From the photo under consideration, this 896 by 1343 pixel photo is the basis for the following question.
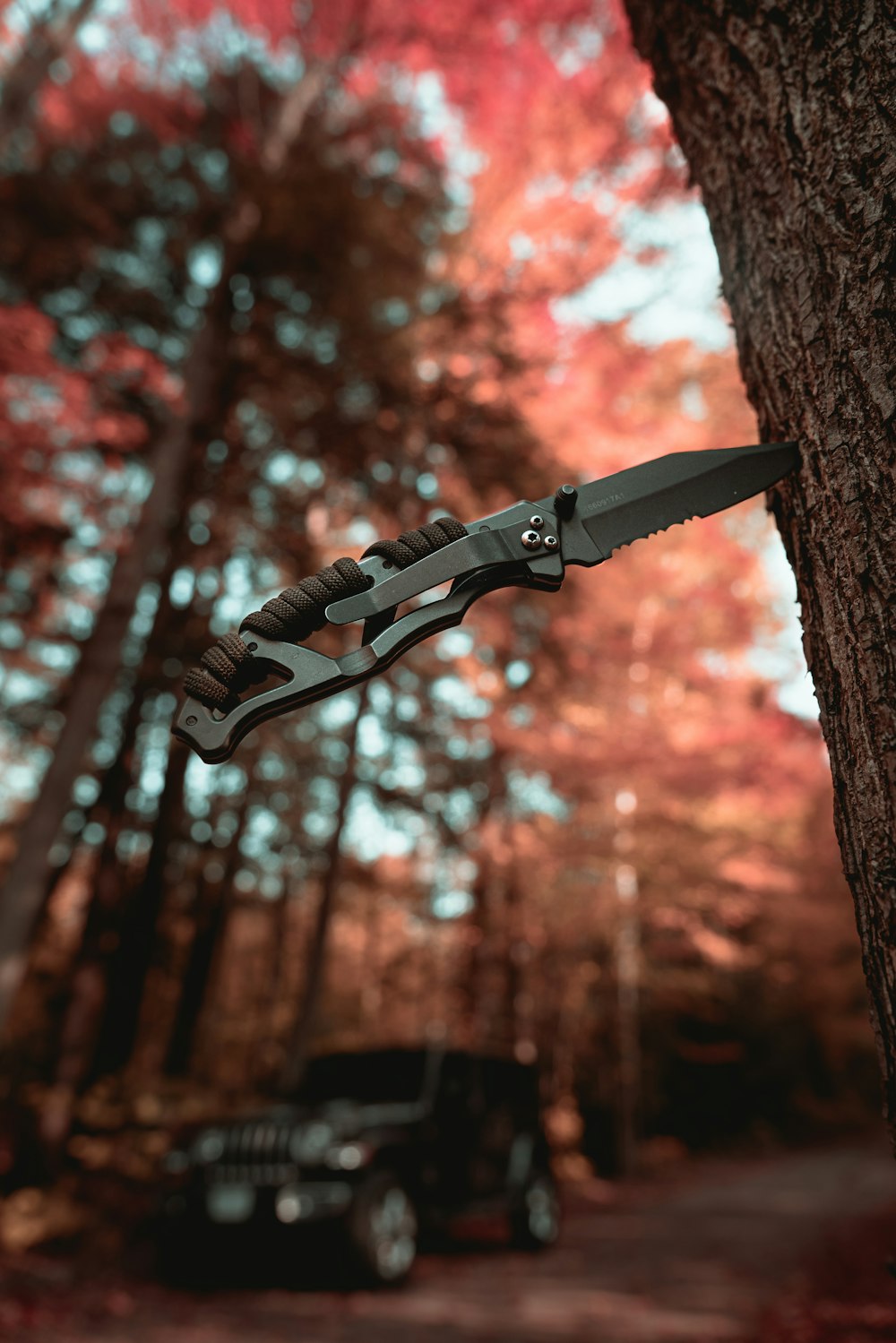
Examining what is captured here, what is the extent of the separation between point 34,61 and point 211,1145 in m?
9.72

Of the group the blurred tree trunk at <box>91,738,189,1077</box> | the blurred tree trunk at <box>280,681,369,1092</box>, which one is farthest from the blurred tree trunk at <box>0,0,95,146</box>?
the blurred tree trunk at <box>91,738,189,1077</box>

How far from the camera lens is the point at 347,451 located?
981cm

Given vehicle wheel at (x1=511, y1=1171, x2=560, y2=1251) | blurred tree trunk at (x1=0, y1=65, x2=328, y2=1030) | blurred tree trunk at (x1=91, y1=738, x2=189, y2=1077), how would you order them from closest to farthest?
blurred tree trunk at (x1=0, y1=65, x2=328, y2=1030), vehicle wheel at (x1=511, y1=1171, x2=560, y2=1251), blurred tree trunk at (x1=91, y1=738, x2=189, y2=1077)

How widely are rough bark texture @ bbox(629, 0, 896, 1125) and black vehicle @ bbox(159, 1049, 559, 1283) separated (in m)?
6.69

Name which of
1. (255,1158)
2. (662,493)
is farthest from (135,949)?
(662,493)

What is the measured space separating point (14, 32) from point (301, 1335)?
37.6 feet

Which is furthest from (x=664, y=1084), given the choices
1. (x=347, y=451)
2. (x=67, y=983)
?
(x=347, y=451)

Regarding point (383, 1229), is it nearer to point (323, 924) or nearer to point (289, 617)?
point (323, 924)

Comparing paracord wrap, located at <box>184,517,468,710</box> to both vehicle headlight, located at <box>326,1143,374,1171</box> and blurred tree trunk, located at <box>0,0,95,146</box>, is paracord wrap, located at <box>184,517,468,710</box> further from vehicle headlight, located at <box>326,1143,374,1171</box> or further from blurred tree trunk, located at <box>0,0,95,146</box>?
blurred tree trunk, located at <box>0,0,95,146</box>

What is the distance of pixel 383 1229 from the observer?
7.09 meters

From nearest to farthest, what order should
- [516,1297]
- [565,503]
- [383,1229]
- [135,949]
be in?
[565,503]
[383,1229]
[516,1297]
[135,949]

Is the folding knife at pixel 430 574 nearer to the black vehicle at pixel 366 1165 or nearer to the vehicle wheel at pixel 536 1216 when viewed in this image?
the black vehicle at pixel 366 1165

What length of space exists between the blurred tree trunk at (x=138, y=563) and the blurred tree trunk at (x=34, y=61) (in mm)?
2235

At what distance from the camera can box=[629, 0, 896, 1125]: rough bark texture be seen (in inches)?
47.6
